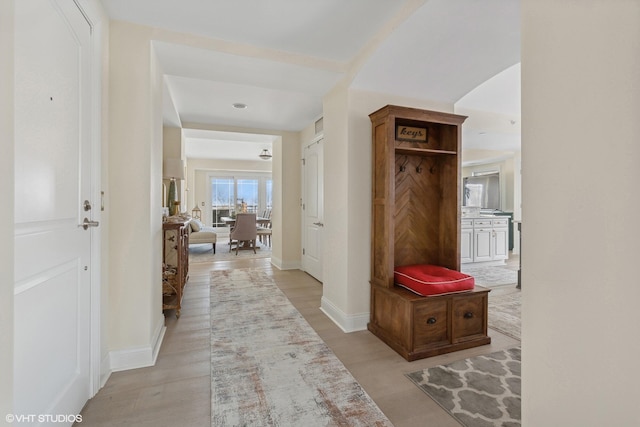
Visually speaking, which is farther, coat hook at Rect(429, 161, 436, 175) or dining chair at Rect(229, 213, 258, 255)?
dining chair at Rect(229, 213, 258, 255)

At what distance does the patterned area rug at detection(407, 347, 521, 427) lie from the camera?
5.20 feet

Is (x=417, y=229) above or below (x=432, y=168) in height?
below

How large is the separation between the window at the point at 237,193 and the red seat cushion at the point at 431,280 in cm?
748

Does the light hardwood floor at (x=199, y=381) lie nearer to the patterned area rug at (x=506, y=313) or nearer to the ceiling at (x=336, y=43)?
the patterned area rug at (x=506, y=313)

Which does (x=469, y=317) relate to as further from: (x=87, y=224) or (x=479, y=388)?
(x=87, y=224)

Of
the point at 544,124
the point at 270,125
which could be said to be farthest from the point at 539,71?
the point at 270,125

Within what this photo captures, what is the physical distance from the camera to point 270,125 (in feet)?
16.0

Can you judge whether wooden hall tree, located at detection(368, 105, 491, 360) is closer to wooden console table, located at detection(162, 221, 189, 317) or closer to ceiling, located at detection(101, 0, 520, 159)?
ceiling, located at detection(101, 0, 520, 159)

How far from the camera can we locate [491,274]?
4.80 m

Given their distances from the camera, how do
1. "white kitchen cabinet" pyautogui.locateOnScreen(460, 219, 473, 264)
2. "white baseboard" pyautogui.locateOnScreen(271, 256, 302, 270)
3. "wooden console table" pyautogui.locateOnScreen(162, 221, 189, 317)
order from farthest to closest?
"white kitchen cabinet" pyautogui.locateOnScreen(460, 219, 473, 264), "white baseboard" pyautogui.locateOnScreen(271, 256, 302, 270), "wooden console table" pyautogui.locateOnScreen(162, 221, 189, 317)

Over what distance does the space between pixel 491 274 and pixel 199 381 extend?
185 inches

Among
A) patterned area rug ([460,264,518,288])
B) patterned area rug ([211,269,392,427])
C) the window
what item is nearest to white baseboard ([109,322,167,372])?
patterned area rug ([211,269,392,427])

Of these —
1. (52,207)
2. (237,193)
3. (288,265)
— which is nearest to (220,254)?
(288,265)

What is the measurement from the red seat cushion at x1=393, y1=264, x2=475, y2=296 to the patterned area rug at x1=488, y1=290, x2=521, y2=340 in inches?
30.0
